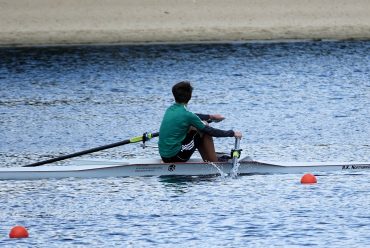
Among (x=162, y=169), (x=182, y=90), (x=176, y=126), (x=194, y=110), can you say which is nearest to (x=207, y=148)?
(x=176, y=126)

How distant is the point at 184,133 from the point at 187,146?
0.29m

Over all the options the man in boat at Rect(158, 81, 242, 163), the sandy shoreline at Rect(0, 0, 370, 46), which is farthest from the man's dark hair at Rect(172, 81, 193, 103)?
the sandy shoreline at Rect(0, 0, 370, 46)

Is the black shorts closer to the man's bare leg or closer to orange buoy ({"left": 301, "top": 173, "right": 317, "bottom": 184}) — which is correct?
the man's bare leg

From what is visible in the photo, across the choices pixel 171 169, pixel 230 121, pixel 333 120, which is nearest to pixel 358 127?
pixel 333 120

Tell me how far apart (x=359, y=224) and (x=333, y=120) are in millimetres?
11590

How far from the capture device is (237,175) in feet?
68.1

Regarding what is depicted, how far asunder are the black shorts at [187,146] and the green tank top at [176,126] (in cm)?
7

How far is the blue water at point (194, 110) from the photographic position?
17.6m

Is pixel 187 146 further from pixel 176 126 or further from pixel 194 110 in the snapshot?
pixel 194 110

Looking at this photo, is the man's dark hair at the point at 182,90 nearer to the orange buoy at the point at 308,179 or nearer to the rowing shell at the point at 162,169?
the rowing shell at the point at 162,169

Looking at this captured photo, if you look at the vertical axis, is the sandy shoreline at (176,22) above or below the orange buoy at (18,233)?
above

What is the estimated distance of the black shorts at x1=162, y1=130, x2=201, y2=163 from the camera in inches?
799

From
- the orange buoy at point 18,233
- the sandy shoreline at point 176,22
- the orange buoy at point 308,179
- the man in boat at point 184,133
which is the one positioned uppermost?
the sandy shoreline at point 176,22

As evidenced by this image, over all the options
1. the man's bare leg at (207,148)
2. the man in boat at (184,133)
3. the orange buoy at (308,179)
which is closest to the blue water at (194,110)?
the orange buoy at (308,179)
